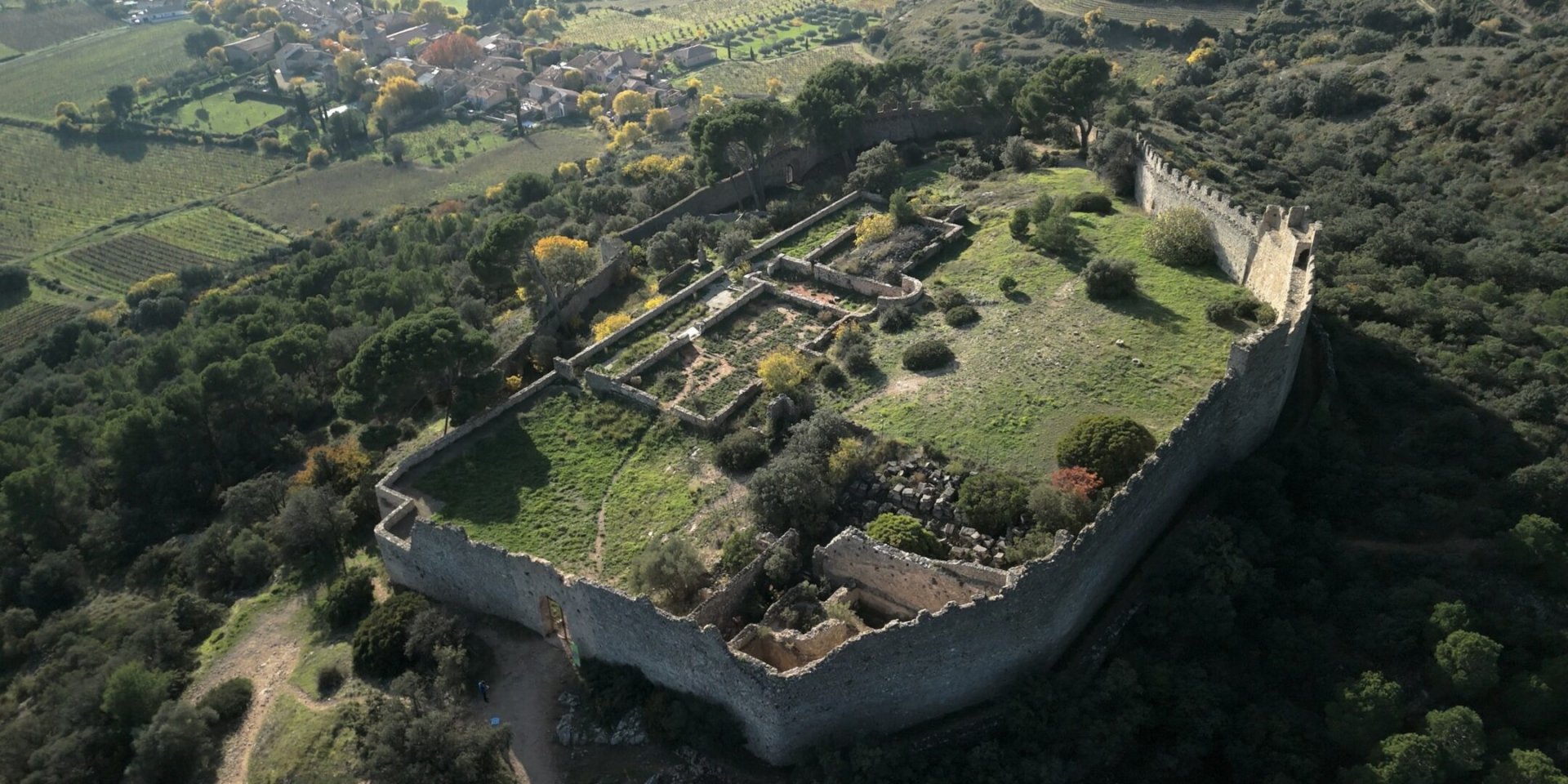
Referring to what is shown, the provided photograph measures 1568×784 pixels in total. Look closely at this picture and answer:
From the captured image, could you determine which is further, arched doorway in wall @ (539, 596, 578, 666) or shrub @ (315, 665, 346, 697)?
shrub @ (315, 665, 346, 697)

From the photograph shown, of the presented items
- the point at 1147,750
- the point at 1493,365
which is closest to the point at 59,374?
the point at 1147,750

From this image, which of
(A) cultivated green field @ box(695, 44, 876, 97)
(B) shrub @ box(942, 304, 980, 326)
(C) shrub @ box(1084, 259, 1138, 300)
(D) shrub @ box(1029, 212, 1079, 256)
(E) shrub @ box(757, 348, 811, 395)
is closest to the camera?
(E) shrub @ box(757, 348, 811, 395)

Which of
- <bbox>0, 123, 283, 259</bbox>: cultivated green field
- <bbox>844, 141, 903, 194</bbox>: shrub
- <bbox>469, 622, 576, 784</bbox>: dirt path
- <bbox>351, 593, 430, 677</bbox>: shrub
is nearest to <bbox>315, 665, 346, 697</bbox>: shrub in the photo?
<bbox>351, 593, 430, 677</bbox>: shrub

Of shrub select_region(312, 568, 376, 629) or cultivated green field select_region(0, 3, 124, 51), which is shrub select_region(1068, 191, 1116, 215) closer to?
shrub select_region(312, 568, 376, 629)

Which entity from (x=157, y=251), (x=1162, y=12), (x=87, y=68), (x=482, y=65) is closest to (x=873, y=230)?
(x=1162, y=12)

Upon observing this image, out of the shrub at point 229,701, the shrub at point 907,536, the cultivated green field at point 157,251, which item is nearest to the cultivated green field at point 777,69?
the cultivated green field at point 157,251

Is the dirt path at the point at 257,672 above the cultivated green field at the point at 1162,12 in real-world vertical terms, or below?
below

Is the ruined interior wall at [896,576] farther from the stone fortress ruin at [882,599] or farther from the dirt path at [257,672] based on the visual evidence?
the dirt path at [257,672]

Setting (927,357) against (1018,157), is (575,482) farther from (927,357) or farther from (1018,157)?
(1018,157)
